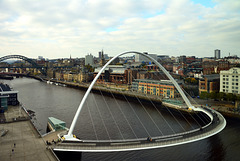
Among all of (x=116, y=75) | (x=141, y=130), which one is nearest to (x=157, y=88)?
(x=141, y=130)

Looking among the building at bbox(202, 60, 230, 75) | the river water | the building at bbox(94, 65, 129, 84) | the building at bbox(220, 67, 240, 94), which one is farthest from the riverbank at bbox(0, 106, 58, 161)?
the building at bbox(202, 60, 230, 75)

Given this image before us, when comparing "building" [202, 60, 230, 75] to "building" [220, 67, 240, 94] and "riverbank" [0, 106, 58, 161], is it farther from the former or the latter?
"riverbank" [0, 106, 58, 161]

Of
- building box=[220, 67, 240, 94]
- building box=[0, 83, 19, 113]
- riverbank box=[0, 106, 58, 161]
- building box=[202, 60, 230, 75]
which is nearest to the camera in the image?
riverbank box=[0, 106, 58, 161]

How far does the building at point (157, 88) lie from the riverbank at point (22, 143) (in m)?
23.3

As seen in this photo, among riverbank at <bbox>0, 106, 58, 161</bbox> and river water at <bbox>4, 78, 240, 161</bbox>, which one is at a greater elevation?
riverbank at <bbox>0, 106, 58, 161</bbox>

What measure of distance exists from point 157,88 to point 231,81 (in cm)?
1218

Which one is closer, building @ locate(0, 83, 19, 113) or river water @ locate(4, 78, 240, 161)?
river water @ locate(4, 78, 240, 161)

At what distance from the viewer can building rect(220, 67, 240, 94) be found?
30422 mm

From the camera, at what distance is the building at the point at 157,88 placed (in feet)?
114

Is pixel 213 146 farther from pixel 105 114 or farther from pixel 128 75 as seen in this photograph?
pixel 128 75

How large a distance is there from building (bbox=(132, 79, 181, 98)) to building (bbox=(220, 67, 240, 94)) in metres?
7.34

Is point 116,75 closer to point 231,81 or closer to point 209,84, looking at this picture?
point 209,84

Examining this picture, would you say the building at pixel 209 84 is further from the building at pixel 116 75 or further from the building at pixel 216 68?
the building at pixel 116 75

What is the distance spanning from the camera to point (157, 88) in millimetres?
37531
